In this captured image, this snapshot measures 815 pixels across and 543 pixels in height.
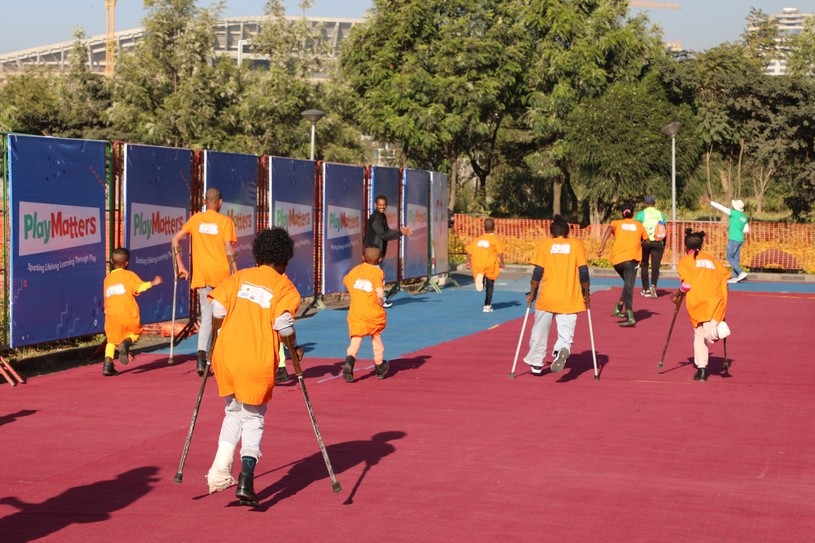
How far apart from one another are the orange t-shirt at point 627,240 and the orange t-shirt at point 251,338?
11907 mm

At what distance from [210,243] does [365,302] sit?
6.22ft

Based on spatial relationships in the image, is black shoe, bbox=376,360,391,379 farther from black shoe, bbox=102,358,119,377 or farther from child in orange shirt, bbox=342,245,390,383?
black shoe, bbox=102,358,119,377

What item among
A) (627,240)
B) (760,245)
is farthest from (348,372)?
(760,245)

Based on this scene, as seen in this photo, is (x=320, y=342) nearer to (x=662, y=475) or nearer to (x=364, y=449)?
(x=364, y=449)

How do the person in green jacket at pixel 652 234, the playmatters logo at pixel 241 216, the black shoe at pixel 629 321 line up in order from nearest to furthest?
1. the playmatters logo at pixel 241 216
2. the black shoe at pixel 629 321
3. the person in green jacket at pixel 652 234

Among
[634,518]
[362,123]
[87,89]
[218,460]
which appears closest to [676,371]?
[634,518]

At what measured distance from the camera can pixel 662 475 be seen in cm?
747

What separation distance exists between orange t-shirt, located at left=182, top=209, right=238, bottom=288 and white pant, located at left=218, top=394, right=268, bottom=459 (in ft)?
18.0

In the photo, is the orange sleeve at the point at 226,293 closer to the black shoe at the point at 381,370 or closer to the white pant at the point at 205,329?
the white pant at the point at 205,329

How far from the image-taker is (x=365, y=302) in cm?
1175

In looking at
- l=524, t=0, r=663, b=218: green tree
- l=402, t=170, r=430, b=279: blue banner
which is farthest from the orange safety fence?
l=524, t=0, r=663, b=218: green tree

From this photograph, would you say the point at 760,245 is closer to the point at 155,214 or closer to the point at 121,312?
the point at 155,214

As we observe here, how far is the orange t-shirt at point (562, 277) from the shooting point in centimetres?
1184

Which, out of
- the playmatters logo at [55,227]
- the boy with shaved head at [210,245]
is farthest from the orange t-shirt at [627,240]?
the playmatters logo at [55,227]
